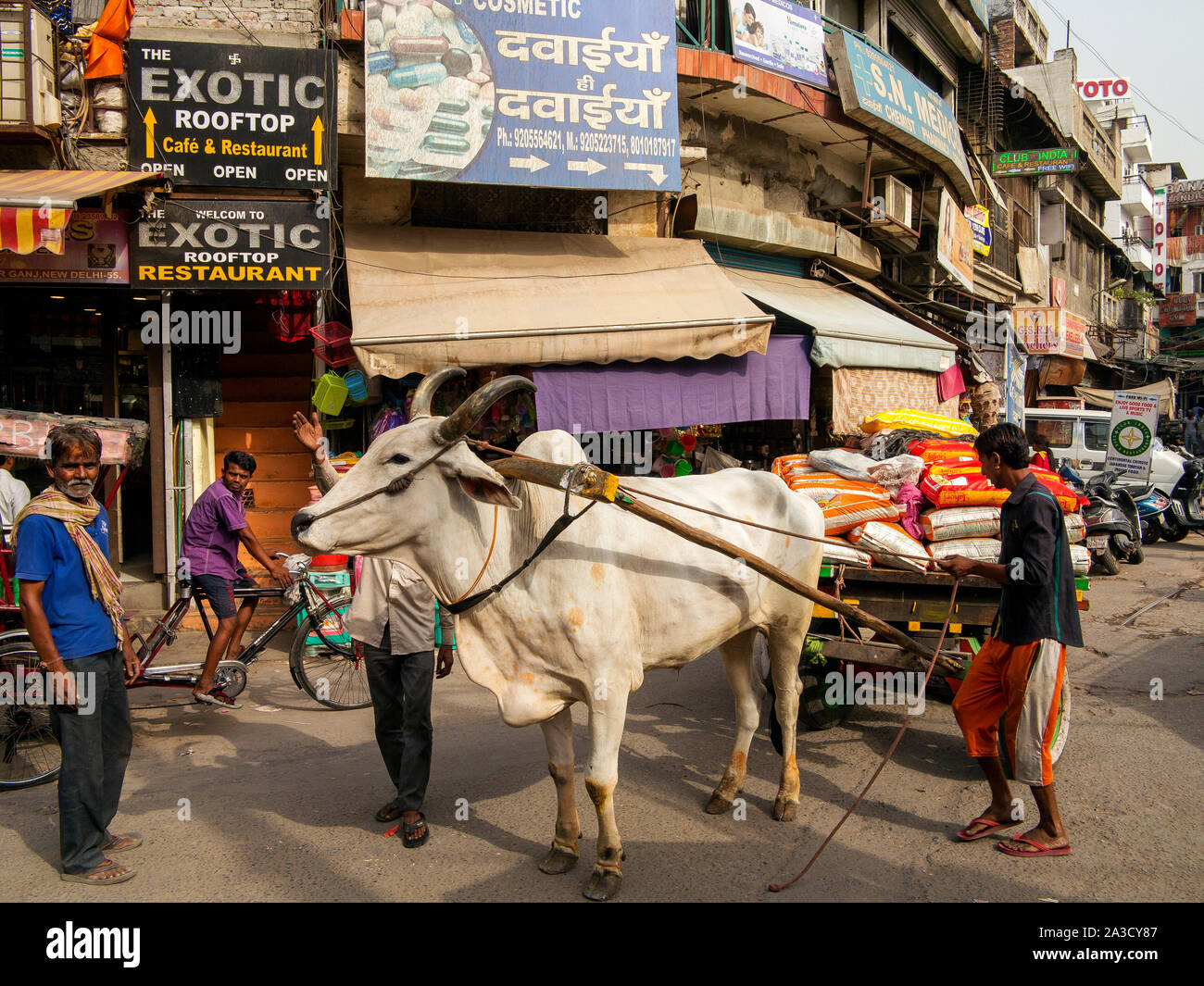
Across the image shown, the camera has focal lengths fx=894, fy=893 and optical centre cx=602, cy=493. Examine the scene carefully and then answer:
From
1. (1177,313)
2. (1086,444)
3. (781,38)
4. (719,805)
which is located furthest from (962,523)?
(1177,313)

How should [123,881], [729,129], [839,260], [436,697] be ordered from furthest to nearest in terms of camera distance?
[839,260], [729,129], [436,697], [123,881]

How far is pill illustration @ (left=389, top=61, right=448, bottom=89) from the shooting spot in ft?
27.9

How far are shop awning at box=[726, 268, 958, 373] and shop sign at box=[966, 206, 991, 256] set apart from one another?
244 inches

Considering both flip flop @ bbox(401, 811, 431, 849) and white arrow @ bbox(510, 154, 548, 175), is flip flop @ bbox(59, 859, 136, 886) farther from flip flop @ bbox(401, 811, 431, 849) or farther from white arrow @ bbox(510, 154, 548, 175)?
white arrow @ bbox(510, 154, 548, 175)

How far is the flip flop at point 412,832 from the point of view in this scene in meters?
4.02

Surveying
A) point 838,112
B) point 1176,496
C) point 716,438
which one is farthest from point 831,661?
point 1176,496

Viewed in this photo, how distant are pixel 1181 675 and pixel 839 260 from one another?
26.7ft

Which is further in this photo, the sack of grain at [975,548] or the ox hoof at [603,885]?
the sack of grain at [975,548]

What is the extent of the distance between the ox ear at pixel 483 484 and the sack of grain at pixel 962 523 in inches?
123

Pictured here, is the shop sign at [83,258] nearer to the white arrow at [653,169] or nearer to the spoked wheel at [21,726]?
the spoked wheel at [21,726]

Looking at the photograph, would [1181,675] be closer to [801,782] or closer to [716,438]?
[801,782]

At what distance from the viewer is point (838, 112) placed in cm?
1216

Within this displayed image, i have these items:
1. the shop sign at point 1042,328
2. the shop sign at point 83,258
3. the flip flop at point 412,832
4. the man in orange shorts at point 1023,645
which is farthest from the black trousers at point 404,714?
the shop sign at point 1042,328

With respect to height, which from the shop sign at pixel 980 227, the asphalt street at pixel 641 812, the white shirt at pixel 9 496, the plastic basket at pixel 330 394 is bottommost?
the asphalt street at pixel 641 812
